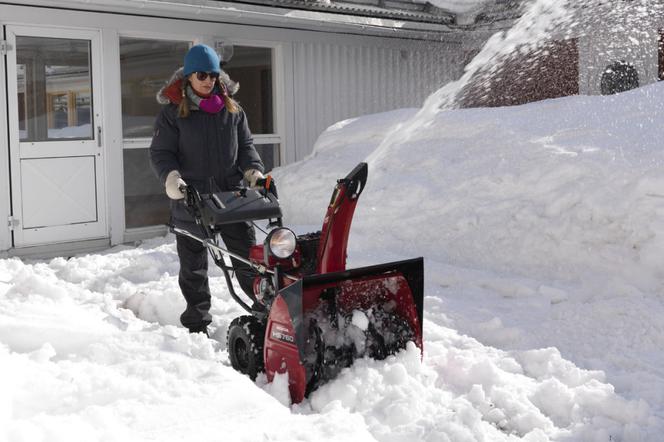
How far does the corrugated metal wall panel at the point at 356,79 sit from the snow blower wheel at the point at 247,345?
23.6ft

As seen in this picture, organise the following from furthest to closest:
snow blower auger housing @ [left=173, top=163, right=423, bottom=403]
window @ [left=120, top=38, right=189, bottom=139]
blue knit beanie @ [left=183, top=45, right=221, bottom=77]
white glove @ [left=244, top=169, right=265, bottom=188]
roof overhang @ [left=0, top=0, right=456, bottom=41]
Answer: window @ [left=120, top=38, right=189, bottom=139] < roof overhang @ [left=0, top=0, right=456, bottom=41] < white glove @ [left=244, top=169, right=265, bottom=188] < blue knit beanie @ [left=183, top=45, right=221, bottom=77] < snow blower auger housing @ [left=173, top=163, right=423, bottom=403]

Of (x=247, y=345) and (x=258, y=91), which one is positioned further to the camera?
(x=258, y=91)

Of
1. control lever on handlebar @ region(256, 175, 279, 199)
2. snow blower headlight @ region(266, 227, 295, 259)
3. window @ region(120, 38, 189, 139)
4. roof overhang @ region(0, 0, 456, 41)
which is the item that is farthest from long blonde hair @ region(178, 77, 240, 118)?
window @ region(120, 38, 189, 139)

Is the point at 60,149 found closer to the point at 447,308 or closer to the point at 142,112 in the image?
the point at 142,112

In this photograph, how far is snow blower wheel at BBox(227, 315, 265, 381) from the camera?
14.0 feet

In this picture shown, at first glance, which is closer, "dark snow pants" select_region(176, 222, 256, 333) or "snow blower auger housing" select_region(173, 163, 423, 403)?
"snow blower auger housing" select_region(173, 163, 423, 403)

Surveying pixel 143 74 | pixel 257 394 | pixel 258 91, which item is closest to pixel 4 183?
pixel 143 74

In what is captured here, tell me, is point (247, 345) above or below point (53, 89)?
below

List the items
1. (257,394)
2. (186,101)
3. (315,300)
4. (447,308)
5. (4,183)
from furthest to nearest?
(4,183) < (447,308) < (186,101) < (315,300) < (257,394)

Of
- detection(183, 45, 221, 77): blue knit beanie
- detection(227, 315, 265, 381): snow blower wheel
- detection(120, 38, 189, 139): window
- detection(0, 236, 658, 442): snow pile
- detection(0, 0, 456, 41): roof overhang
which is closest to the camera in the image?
detection(0, 236, 658, 442): snow pile

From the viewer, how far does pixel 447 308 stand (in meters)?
5.95

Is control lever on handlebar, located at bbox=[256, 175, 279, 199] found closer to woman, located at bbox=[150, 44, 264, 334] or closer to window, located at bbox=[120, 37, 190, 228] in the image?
woman, located at bbox=[150, 44, 264, 334]

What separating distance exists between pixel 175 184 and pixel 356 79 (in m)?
7.98

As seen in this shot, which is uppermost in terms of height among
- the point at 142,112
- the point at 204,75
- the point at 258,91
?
the point at 258,91
